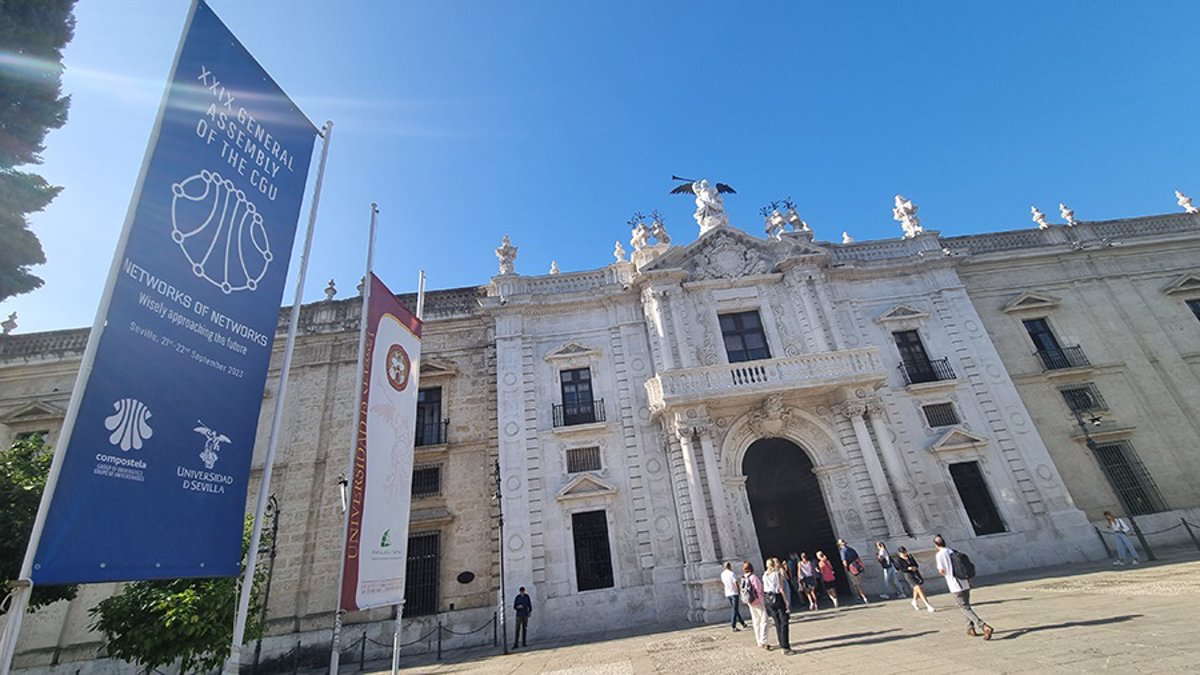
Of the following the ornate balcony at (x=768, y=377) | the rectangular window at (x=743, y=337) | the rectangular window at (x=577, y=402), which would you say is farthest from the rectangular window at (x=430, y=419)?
the rectangular window at (x=743, y=337)

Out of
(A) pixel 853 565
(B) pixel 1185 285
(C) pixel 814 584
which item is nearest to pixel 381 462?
(C) pixel 814 584

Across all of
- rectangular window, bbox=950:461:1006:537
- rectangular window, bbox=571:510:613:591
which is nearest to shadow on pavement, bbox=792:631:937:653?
rectangular window, bbox=571:510:613:591

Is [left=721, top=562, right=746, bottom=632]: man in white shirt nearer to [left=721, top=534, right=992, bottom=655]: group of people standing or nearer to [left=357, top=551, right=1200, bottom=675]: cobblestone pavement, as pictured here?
[left=721, top=534, right=992, bottom=655]: group of people standing

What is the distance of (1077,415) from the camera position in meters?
18.1

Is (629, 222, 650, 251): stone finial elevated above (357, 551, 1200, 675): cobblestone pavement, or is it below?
above

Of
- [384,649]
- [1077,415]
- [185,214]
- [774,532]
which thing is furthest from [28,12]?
[1077,415]

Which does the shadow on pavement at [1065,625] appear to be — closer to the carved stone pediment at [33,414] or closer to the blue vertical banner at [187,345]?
the blue vertical banner at [187,345]

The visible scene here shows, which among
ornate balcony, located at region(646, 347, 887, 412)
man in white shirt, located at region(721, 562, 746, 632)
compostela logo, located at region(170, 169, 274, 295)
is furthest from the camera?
ornate balcony, located at region(646, 347, 887, 412)

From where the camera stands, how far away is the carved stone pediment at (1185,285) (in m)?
20.4

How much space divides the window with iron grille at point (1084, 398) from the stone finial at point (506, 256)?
2151 centimetres

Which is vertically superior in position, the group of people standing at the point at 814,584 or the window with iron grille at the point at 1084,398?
the window with iron grille at the point at 1084,398

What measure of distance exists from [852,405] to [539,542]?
36.1 feet

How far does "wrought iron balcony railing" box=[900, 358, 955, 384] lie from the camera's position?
59.8ft

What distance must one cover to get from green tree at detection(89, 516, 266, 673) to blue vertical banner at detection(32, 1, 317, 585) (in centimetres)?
585
